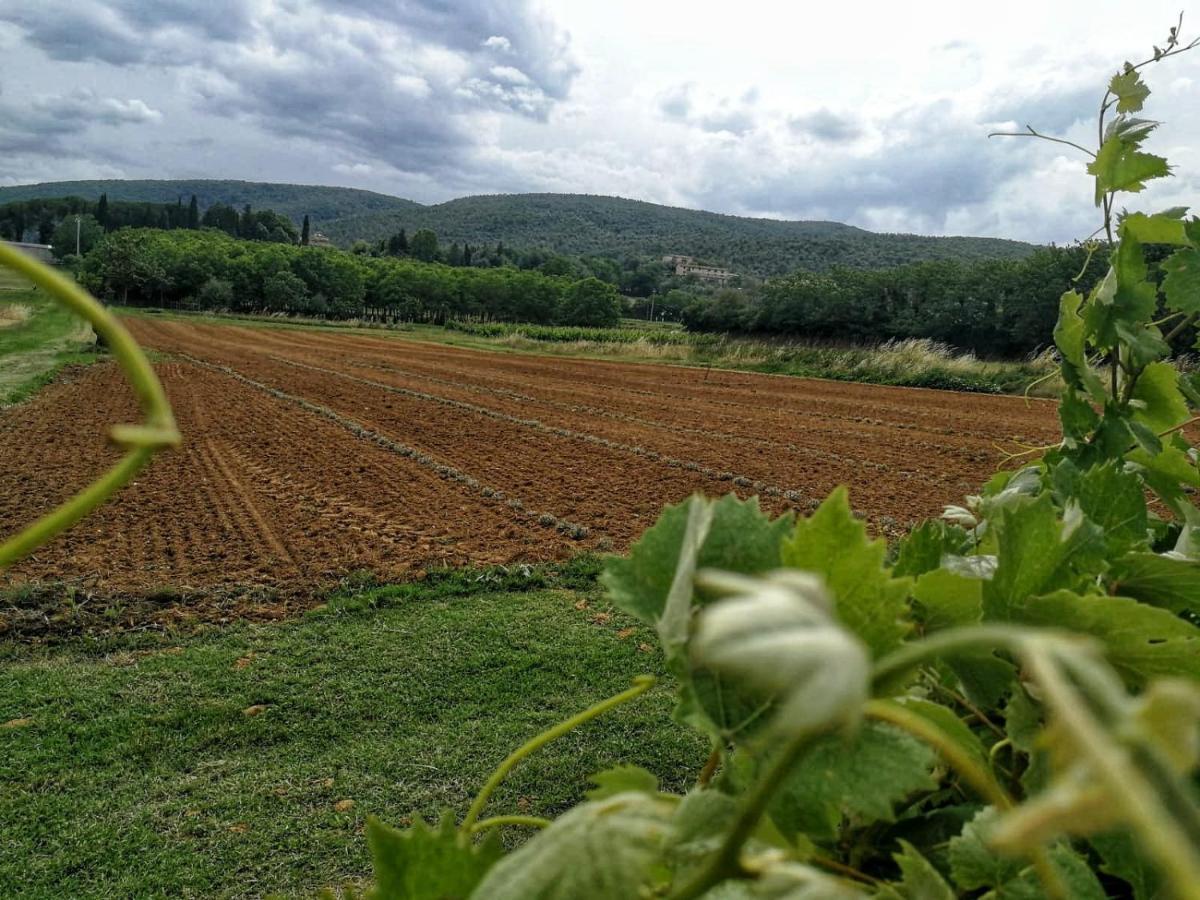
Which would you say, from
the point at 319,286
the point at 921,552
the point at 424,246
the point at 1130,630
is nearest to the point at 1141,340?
the point at 921,552

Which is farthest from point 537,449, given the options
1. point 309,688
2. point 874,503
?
point 309,688

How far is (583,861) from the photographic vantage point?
12.3 inches

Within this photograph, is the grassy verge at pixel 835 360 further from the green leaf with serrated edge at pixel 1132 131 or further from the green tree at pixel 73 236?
the green tree at pixel 73 236

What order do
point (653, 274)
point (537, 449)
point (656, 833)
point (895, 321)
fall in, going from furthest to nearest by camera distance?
1. point (653, 274)
2. point (895, 321)
3. point (537, 449)
4. point (656, 833)

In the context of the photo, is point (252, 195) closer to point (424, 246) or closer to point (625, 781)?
point (424, 246)

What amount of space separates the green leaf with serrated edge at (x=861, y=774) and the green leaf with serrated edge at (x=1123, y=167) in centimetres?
101

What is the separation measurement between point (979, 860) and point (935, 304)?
127 feet

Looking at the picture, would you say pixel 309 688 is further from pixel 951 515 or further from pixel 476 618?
pixel 951 515

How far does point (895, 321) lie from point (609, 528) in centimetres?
3240

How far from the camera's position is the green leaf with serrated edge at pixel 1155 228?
1.04 metres

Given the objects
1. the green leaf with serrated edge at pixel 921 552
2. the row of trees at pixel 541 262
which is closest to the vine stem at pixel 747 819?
the green leaf with serrated edge at pixel 921 552

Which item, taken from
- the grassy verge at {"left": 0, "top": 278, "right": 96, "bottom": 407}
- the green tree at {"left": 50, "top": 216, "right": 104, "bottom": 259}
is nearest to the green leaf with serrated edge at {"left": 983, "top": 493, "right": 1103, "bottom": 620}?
the grassy verge at {"left": 0, "top": 278, "right": 96, "bottom": 407}

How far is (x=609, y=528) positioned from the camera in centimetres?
798

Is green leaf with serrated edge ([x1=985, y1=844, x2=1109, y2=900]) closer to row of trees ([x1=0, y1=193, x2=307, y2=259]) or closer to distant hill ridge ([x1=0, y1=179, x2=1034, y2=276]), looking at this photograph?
distant hill ridge ([x1=0, y1=179, x2=1034, y2=276])
